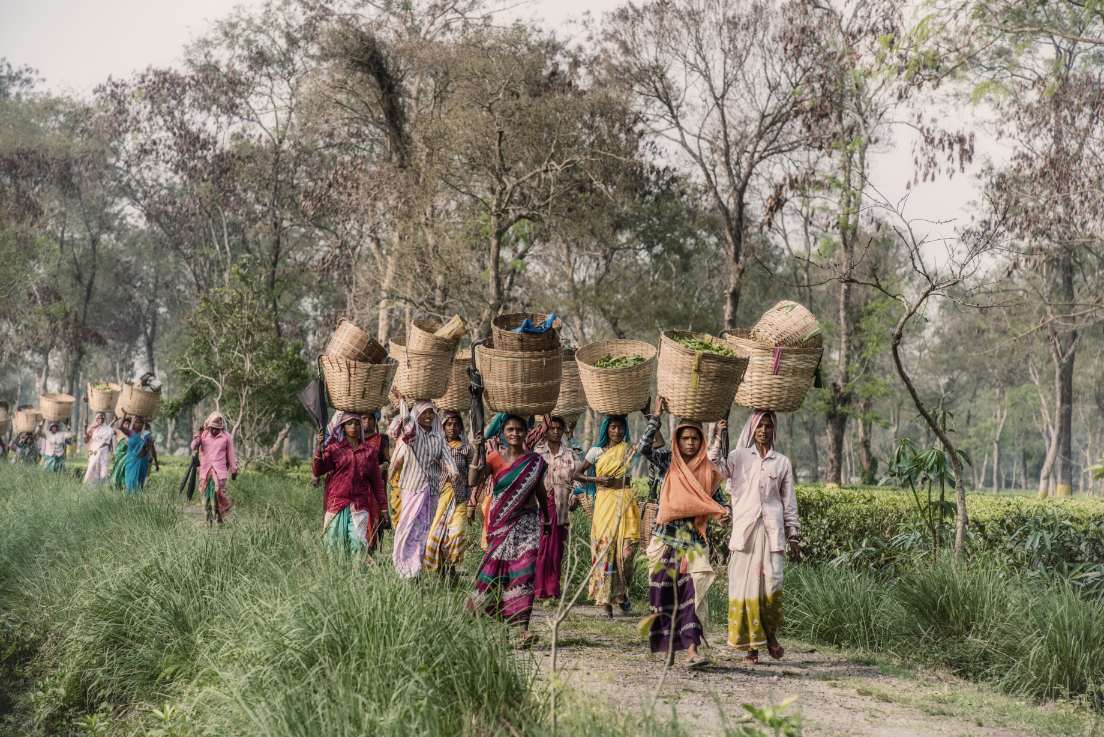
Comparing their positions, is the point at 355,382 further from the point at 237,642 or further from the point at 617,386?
the point at 237,642

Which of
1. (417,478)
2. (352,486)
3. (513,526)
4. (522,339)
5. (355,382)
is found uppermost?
(522,339)

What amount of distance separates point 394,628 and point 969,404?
5398 cm

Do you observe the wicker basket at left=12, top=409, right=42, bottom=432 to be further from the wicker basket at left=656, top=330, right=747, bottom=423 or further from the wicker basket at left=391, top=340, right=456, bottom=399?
the wicker basket at left=656, top=330, right=747, bottom=423

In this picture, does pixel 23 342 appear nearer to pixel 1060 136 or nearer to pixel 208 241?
pixel 208 241

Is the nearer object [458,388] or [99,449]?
[458,388]

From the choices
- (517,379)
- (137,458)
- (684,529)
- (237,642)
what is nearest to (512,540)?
(517,379)

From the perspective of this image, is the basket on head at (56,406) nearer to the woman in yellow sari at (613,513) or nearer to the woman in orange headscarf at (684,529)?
the woman in yellow sari at (613,513)

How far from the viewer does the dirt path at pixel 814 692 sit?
589cm

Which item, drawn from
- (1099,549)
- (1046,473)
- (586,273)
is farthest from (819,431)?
(1099,549)

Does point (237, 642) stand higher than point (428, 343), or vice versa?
point (428, 343)

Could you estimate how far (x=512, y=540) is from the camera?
7664mm

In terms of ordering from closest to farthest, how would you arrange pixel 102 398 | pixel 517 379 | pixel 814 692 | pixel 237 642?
pixel 237 642 < pixel 814 692 < pixel 517 379 < pixel 102 398

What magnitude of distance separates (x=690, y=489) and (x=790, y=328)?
1357 mm

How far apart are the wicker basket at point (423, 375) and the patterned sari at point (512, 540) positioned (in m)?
1.67
